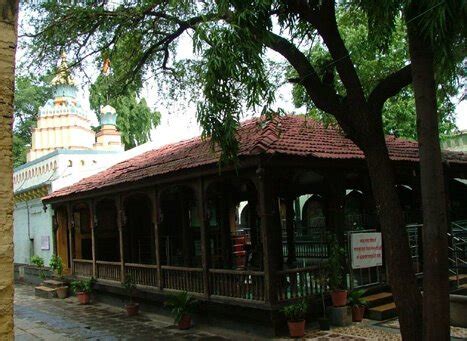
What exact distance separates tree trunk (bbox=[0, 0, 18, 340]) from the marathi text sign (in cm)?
803

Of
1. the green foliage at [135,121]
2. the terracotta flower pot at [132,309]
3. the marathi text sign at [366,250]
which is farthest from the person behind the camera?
the green foliage at [135,121]

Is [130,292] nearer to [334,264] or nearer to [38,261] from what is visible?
[334,264]

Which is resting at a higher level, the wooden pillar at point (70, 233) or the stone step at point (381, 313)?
the wooden pillar at point (70, 233)

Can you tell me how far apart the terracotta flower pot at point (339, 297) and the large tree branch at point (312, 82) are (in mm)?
3917

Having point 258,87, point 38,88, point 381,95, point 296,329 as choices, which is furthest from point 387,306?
point 38,88

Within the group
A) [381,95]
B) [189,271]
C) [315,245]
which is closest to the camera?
[381,95]

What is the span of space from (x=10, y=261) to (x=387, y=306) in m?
8.49

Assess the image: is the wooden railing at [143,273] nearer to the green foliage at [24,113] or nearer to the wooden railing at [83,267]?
the wooden railing at [83,267]

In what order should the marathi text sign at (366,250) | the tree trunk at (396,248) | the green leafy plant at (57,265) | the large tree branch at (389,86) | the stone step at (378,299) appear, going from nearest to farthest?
1. the tree trunk at (396,248)
2. the large tree branch at (389,86)
3. the stone step at (378,299)
4. the marathi text sign at (366,250)
5. the green leafy plant at (57,265)

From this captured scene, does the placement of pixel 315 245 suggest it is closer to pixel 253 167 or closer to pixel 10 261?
pixel 253 167

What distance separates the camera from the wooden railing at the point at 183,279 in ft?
34.2

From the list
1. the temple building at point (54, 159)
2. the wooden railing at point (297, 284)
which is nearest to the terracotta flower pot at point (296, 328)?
the wooden railing at point (297, 284)

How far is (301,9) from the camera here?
7.16m

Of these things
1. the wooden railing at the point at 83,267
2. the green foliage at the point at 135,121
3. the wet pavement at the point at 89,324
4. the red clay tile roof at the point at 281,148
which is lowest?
the wet pavement at the point at 89,324
